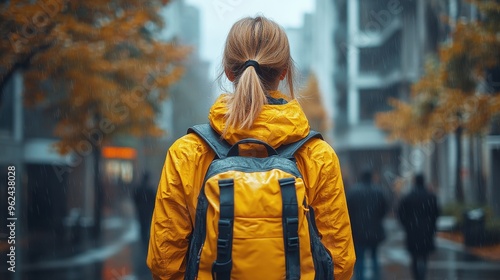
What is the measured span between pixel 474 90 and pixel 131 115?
9.40m

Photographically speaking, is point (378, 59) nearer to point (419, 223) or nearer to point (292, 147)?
point (419, 223)

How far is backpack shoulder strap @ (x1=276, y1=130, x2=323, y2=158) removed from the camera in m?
2.73

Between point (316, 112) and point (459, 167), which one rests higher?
point (316, 112)

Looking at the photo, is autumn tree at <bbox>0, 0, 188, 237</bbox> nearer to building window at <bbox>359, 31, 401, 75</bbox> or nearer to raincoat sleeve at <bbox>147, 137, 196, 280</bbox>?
raincoat sleeve at <bbox>147, 137, 196, 280</bbox>

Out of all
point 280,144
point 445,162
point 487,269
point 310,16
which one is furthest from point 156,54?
point 310,16

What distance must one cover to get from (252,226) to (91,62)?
1338 cm

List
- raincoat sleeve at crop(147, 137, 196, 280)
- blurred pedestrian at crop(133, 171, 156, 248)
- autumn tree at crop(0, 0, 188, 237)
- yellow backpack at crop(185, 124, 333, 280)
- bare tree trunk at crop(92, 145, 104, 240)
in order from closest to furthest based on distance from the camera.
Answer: yellow backpack at crop(185, 124, 333, 280) < raincoat sleeve at crop(147, 137, 196, 280) < autumn tree at crop(0, 0, 188, 237) < blurred pedestrian at crop(133, 171, 156, 248) < bare tree trunk at crop(92, 145, 104, 240)

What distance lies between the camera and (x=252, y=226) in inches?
97.0

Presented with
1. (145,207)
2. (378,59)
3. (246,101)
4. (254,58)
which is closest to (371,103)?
(378,59)

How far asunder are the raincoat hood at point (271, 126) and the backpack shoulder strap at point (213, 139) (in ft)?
0.09

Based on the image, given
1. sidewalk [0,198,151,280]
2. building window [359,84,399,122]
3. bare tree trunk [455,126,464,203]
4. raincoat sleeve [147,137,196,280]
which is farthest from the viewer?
building window [359,84,399,122]

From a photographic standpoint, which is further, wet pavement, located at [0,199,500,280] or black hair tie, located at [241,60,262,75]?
wet pavement, located at [0,199,500,280]

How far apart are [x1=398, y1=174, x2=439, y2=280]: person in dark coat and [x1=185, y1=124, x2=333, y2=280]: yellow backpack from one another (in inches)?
318

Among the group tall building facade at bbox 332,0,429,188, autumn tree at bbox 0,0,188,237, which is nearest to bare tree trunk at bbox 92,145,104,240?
autumn tree at bbox 0,0,188,237
